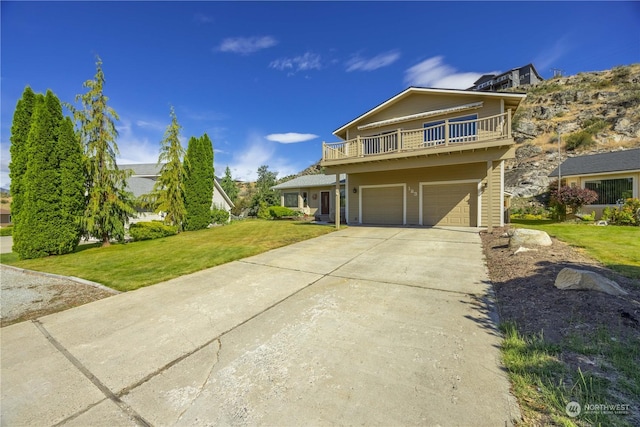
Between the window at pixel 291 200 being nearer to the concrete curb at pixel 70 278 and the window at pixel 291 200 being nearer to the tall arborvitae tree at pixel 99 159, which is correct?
the tall arborvitae tree at pixel 99 159

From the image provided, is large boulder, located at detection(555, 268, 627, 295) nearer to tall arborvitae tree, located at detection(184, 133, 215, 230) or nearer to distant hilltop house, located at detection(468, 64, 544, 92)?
tall arborvitae tree, located at detection(184, 133, 215, 230)

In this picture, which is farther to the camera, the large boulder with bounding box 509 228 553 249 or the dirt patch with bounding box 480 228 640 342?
the large boulder with bounding box 509 228 553 249

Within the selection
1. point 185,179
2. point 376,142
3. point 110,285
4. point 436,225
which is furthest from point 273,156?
point 110,285

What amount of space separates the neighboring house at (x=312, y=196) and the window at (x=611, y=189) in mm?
15809

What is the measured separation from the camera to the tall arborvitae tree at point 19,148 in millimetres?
8836

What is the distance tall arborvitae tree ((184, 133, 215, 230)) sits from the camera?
15781mm

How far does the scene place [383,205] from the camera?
14.6 m

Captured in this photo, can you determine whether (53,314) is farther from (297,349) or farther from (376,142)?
(376,142)

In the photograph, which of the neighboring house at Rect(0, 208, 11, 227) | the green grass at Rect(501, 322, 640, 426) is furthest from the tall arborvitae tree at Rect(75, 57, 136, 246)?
the neighboring house at Rect(0, 208, 11, 227)

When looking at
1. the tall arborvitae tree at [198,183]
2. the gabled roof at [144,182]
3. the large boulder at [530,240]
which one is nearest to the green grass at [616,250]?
the large boulder at [530,240]

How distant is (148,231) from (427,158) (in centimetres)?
1413

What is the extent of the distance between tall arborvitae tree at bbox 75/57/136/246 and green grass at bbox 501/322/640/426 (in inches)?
538

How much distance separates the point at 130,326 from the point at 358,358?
10.0ft

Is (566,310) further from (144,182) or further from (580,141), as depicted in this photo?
(580,141)
